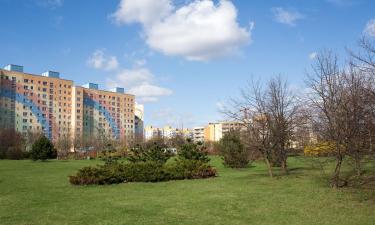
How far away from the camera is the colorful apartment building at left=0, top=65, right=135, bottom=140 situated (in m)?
93.1

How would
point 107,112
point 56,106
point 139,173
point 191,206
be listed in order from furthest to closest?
point 107,112, point 56,106, point 139,173, point 191,206

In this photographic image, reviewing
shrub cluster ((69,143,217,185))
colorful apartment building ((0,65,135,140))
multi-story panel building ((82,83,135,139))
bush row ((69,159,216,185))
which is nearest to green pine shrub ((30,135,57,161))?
shrub cluster ((69,143,217,185))

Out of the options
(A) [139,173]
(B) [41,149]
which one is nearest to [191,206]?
(A) [139,173]

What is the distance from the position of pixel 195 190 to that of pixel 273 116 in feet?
27.4

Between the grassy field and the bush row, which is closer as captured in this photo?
the grassy field

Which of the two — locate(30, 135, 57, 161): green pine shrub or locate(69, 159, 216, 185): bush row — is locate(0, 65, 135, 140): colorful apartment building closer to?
locate(30, 135, 57, 161): green pine shrub

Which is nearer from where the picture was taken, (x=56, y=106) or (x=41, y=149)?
(x=41, y=149)

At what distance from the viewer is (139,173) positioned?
19375 mm

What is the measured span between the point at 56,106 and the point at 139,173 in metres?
89.7

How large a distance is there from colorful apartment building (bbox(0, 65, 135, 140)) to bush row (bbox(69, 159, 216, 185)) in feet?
205

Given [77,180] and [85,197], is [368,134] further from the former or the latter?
[77,180]

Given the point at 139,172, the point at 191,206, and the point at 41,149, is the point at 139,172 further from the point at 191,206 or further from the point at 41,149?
the point at 41,149

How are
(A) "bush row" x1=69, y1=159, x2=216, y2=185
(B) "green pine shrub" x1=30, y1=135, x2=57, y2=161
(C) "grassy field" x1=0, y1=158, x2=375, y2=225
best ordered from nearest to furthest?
(C) "grassy field" x1=0, y1=158, x2=375, y2=225, (A) "bush row" x1=69, y1=159, x2=216, y2=185, (B) "green pine shrub" x1=30, y1=135, x2=57, y2=161

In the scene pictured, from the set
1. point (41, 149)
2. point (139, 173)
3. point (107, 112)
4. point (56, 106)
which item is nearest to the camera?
point (139, 173)
